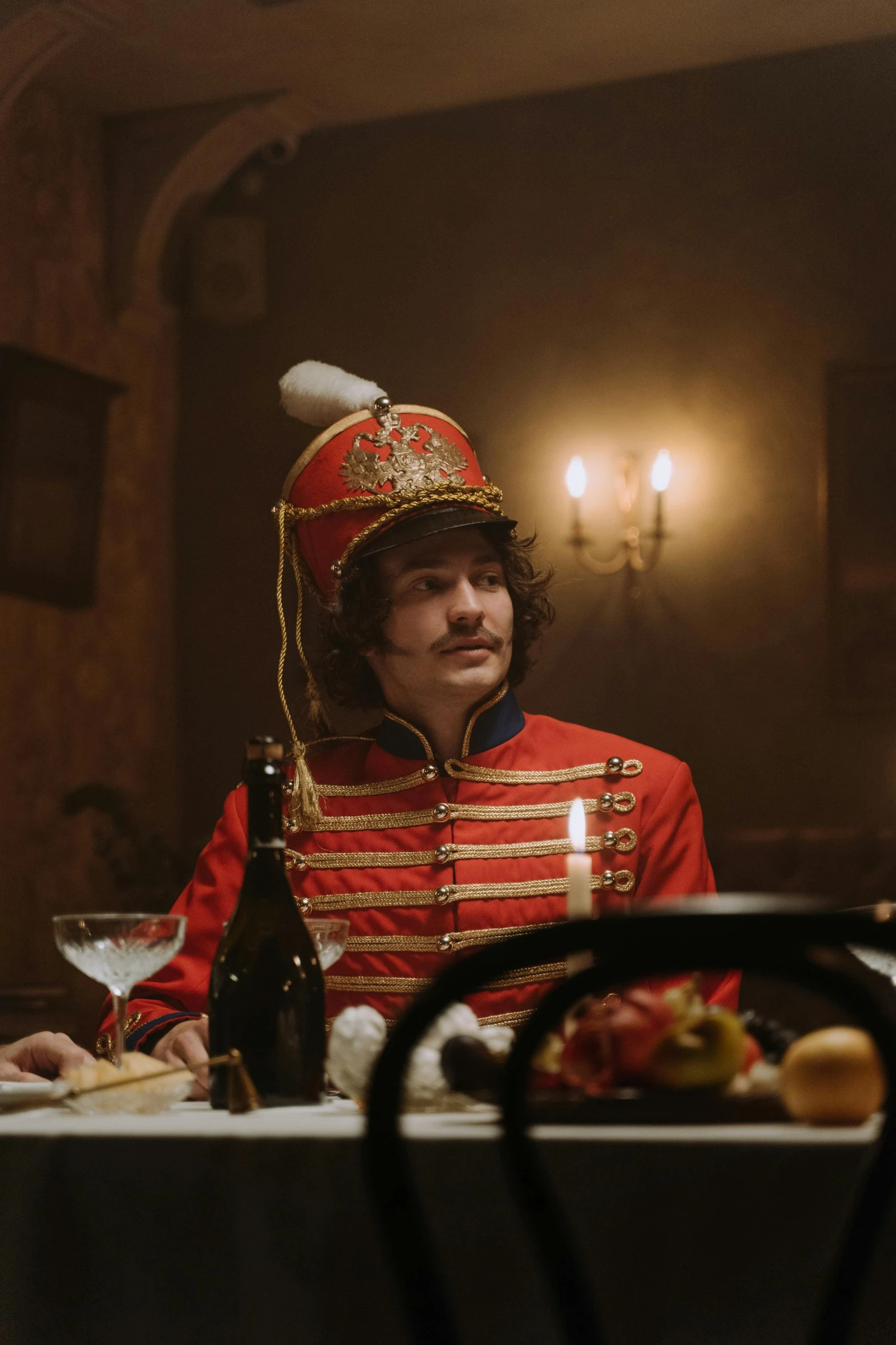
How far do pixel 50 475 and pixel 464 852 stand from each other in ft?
8.64

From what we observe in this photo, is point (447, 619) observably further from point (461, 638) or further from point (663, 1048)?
point (663, 1048)

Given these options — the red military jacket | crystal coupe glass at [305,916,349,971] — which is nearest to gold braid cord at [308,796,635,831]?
the red military jacket

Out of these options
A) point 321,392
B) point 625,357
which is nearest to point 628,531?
point 625,357

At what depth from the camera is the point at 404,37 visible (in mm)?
4121

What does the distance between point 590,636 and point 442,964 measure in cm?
244

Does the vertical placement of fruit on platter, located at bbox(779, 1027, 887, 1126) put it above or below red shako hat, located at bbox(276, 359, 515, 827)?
below

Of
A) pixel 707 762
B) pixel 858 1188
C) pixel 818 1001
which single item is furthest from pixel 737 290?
pixel 858 1188

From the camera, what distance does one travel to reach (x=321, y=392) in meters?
2.19

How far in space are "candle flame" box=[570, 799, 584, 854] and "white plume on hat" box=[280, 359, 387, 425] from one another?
49.7 inches

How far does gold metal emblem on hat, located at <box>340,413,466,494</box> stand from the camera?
6.76ft

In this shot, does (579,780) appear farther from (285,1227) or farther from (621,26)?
(621,26)

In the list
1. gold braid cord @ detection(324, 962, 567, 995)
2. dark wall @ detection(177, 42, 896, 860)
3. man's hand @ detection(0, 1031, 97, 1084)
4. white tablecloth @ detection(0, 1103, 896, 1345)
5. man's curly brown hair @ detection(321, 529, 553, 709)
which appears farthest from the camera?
dark wall @ detection(177, 42, 896, 860)

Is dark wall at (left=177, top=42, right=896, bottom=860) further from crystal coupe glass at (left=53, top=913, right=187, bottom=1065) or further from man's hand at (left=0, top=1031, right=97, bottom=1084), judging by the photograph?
crystal coupe glass at (left=53, top=913, right=187, bottom=1065)

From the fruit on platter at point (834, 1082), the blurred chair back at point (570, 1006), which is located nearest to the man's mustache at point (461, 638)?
Result: the fruit on platter at point (834, 1082)
